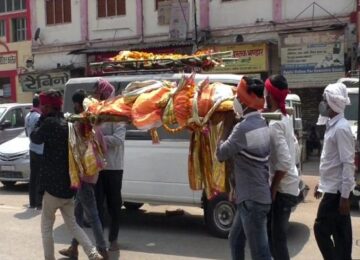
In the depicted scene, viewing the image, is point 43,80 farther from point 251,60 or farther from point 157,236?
point 157,236

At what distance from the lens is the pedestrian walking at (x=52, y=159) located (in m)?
5.50

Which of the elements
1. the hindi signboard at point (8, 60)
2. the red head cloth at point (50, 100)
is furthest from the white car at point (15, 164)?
the hindi signboard at point (8, 60)

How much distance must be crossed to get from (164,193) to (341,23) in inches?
472

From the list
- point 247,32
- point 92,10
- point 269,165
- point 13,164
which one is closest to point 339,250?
point 269,165

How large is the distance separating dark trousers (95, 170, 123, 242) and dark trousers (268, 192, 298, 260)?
2.16 meters

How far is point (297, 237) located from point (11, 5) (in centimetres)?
2223

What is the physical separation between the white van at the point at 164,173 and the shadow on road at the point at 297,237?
0.80 m

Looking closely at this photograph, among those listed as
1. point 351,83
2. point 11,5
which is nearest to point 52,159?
point 351,83

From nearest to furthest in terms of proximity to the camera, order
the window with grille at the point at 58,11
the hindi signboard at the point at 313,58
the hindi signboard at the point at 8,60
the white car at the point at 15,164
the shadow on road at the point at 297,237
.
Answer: the shadow on road at the point at 297,237, the white car at the point at 15,164, the hindi signboard at the point at 313,58, the window with grille at the point at 58,11, the hindi signboard at the point at 8,60

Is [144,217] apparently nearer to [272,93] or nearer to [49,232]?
[49,232]

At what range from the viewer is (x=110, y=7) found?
72.6 feet

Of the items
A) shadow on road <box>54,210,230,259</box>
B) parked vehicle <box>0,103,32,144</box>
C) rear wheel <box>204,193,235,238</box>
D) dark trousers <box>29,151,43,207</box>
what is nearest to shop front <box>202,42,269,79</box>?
parked vehicle <box>0,103,32,144</box>

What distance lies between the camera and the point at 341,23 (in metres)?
17.3

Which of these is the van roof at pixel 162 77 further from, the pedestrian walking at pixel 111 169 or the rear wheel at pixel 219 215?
the rear wheel at pixel 219 215
